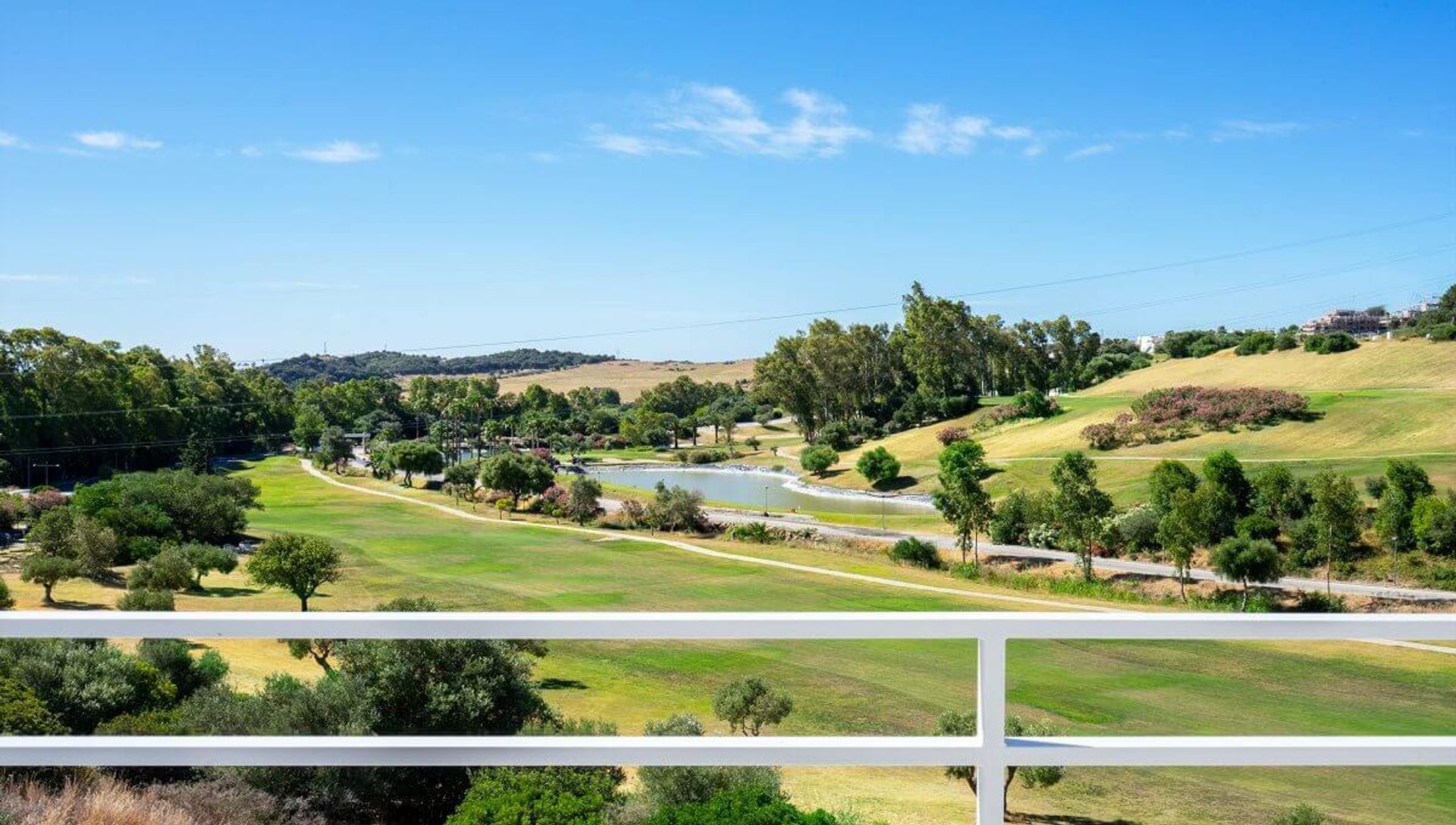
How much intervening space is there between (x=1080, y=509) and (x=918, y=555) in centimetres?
585

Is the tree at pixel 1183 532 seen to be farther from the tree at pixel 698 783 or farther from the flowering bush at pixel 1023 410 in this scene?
the flowering bush at pixel 1023 410

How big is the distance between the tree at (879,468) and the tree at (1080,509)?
82.7 feet

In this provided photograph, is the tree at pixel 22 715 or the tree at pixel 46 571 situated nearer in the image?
the tree at pixel 22 715

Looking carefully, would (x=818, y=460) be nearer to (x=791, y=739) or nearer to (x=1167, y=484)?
(x=1167, y=484)

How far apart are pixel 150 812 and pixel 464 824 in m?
0.60

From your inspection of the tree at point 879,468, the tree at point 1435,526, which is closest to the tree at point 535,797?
the tree at point 1435,526

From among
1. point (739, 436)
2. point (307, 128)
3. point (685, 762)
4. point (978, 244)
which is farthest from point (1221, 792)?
point (978, 244)

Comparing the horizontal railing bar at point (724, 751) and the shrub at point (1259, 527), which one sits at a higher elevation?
the horizontal railing bar at point (724, 751)

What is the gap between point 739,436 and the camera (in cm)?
8894

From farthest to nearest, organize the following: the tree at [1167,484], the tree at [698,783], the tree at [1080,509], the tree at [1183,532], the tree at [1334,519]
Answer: the tree at [1167,484] → the tree at [1080,509] → the tree at [1334,519] → the tree at [1183,532] → the tree at [698,783]

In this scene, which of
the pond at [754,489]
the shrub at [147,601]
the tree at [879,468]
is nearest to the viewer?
the shrub at [147,601]

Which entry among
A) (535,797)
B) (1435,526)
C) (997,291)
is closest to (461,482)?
(1435,526)

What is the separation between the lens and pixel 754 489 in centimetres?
6238

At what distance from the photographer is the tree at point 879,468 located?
59.2 meters
